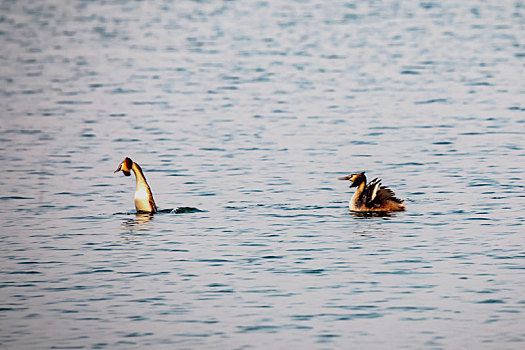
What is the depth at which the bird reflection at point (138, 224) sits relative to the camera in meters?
19.5

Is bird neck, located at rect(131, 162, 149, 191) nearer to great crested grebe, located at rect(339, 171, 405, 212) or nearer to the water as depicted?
the water

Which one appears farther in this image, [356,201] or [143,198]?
[356,201]

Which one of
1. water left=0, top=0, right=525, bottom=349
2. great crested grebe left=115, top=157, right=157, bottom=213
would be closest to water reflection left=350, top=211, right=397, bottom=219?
water left=0, top=0, right=525, bottom=349

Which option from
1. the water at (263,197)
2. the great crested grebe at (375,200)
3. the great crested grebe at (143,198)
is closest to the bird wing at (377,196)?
the great crested grebe at (375,200)

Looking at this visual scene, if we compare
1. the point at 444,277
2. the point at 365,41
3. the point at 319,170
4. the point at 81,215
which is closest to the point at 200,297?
the point at 444,277

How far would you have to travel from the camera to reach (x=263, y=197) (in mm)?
21844

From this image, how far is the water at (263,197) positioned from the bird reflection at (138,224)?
51 millimetres

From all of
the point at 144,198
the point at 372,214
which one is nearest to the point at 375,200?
the point at 372,214

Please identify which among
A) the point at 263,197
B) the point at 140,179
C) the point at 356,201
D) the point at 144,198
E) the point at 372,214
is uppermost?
the point at 140,179

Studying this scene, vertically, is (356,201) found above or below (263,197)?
A: below

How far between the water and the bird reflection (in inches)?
2.0

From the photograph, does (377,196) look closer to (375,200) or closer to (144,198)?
(375,200)

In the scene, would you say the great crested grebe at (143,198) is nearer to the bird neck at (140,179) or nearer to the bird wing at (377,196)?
the bird neck at (140,179)

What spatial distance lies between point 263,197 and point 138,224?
112 inches
